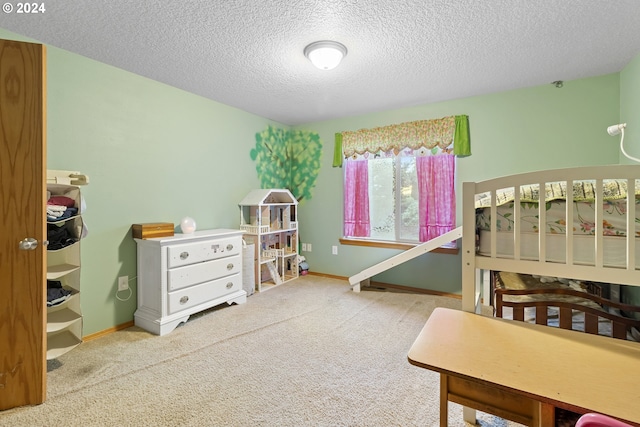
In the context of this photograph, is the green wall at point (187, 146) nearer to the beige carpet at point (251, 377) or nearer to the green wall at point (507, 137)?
the green wall at point (507, 137)

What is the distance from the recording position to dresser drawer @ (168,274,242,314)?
7.63 ft

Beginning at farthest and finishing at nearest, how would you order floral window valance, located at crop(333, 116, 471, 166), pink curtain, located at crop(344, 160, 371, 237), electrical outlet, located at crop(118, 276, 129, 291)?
pink curtain, located at crop(344, 160, 371, 237) < floral window valance, located at crop(333, 116, 471, 166) < electrical outlet, located at crop(118, 276, 129, 291)

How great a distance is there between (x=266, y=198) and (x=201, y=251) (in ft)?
4.10

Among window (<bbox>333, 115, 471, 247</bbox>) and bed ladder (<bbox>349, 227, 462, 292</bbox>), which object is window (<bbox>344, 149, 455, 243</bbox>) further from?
bed ladder (<bbox>349, 227, 462, 292</bbox>)

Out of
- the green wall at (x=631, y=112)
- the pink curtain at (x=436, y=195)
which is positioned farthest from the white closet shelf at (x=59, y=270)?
the green wall at (x=631, y=112)

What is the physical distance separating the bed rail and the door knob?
2137mm

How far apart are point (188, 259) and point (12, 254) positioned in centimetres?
112

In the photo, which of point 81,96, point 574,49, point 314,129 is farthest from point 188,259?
point 574,49

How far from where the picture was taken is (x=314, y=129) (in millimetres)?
3992

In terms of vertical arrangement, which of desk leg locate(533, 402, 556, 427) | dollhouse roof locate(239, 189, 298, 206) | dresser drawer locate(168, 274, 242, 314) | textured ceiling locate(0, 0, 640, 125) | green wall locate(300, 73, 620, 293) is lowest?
dresser drawer locate(168, 274, 242, 314)

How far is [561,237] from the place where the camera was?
1312 mm

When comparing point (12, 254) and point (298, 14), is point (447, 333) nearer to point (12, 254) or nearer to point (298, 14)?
point (298, 14)

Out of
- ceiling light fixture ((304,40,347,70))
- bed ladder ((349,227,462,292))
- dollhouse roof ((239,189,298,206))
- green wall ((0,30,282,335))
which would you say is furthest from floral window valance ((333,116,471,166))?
green wall ((0,30,282,335))

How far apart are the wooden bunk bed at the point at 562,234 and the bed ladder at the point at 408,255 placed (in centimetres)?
111
